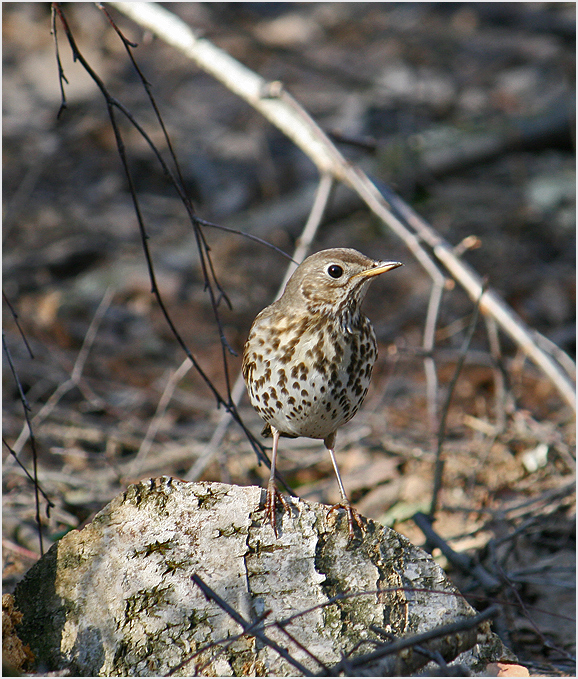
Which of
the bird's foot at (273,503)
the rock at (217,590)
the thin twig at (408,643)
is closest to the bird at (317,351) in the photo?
the bird's foot at (273,503)

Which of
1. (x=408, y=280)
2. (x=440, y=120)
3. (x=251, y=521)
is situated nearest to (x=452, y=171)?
(x=440, y=120)

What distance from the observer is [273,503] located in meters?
2.78

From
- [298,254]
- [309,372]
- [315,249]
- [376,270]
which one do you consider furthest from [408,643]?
[315,249]

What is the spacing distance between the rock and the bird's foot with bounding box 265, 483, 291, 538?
0.03m

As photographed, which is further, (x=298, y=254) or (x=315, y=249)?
(x=315, y=249)

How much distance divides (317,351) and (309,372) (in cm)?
10

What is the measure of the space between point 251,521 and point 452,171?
8.40m

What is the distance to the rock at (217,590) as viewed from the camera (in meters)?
2.53

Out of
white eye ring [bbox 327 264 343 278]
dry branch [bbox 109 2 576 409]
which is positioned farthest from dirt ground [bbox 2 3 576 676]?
white eye ring [bbox 327 264 343 278]

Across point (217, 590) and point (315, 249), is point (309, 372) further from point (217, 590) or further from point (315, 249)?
point (315, 249)

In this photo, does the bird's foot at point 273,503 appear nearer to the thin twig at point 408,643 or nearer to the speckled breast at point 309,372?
the speckled breast at point 309,372

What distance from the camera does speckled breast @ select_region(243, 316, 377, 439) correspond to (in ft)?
10.1

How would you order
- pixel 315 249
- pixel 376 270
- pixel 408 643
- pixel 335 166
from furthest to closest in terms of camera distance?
pixel 315 249
pixel 335 166
pixel 376 270
pixel 408 643

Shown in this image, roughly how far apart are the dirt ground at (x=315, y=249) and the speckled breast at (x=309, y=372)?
0.91 ft
